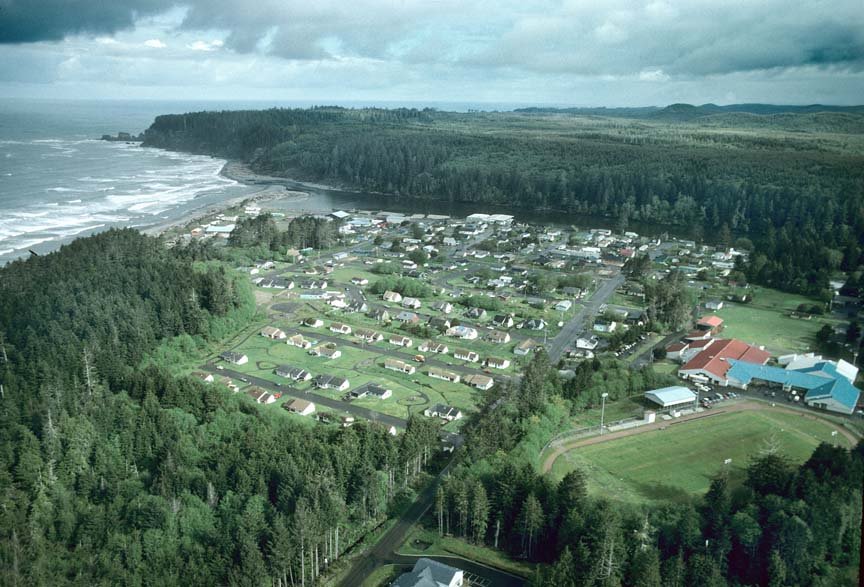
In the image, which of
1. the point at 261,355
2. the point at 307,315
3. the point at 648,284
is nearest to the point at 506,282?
the point at 648,284

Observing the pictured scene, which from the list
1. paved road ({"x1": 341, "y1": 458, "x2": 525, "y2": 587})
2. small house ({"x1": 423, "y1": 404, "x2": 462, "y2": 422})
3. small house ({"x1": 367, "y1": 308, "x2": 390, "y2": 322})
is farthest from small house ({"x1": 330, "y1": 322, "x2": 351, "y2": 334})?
paved road ({"x1": 341, "y1": 458, "x2": 525, "y2": 587})

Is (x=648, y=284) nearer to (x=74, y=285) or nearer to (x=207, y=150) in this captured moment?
(x=74, y=285)

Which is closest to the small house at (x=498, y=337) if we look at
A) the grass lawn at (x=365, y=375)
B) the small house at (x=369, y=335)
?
the grass lawn at (x=365, y=375)

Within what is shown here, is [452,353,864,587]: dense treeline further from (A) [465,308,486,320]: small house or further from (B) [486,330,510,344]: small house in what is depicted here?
(A) [465,308,486,320]: small house

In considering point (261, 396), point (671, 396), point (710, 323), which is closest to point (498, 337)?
point (671, 396)

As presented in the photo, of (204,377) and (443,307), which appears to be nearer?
(204,377)

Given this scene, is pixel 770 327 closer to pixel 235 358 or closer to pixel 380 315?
pixel 380 315
